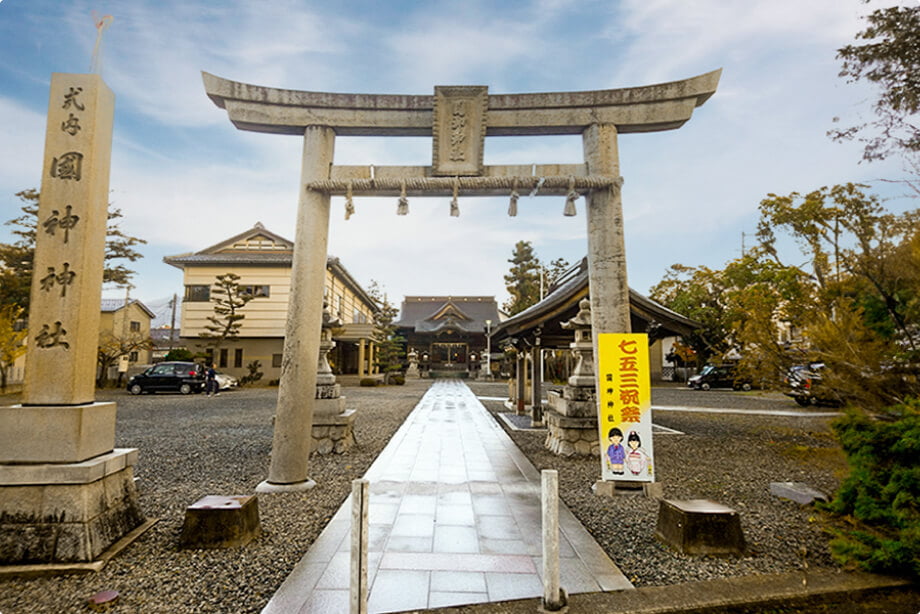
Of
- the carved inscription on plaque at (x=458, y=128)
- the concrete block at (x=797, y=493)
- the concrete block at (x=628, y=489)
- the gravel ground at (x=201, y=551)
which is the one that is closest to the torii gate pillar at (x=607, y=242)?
the carved inscription on plaque at (x=458, y=128)

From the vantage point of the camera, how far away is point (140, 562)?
143 inches

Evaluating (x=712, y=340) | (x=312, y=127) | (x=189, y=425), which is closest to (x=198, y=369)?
(x=189, y=425)

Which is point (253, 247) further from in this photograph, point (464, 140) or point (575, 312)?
point (464, 140)

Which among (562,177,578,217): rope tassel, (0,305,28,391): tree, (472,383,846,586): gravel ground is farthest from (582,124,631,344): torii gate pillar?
(0,305,28,391): tree

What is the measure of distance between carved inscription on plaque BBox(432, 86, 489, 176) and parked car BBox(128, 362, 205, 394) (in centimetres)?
2017

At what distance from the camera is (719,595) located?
3139 millimetres

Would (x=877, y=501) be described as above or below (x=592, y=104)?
below

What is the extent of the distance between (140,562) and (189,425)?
9217 mm

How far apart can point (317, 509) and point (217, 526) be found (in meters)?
1.29

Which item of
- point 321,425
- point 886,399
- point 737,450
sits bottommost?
point 737,450

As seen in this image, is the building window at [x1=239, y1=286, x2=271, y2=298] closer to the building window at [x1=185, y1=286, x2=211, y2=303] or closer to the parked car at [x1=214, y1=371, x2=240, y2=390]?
the building window at [x1=185, y1=286, x2=211, y2=303]

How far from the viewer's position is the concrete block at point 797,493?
5.10 meters

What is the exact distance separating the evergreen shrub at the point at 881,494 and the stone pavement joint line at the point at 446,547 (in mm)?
1857

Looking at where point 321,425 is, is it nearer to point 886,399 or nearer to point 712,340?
point 886,399
